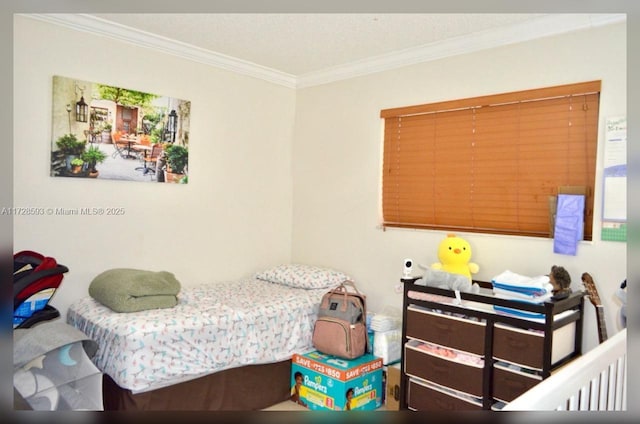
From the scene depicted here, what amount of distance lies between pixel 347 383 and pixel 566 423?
2190 mm

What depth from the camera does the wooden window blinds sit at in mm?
2322

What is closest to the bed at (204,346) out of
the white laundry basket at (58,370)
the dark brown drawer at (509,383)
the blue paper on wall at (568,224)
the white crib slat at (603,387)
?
the white laundry basket at (58,370)

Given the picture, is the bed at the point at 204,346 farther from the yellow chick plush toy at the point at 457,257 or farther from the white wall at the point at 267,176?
the yellow chick plush toy at the point at 457,257

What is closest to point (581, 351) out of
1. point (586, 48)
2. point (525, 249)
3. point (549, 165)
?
point (525, 249)

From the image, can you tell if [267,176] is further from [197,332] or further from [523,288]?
Answer: [523,288]

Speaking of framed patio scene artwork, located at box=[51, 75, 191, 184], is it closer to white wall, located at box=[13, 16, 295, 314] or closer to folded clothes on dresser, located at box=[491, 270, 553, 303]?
white wall, located at box=[13, 16, 295, 314]

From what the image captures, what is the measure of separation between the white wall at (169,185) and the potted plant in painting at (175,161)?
59 millimetres

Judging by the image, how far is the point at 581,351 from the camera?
2.21 m

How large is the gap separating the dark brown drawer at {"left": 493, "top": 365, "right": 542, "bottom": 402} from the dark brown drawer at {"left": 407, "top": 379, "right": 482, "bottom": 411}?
4.9 inches

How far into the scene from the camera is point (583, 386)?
3.16 ft

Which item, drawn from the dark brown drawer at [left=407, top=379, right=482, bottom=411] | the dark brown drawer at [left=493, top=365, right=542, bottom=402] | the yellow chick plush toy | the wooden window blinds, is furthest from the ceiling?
the dark brown drawer at [left=407, top=379, right=482, bottom=411]

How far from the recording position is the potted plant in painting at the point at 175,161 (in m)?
2.95

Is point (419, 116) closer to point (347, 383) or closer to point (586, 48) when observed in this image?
point (586, 48)

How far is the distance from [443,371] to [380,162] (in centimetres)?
148
